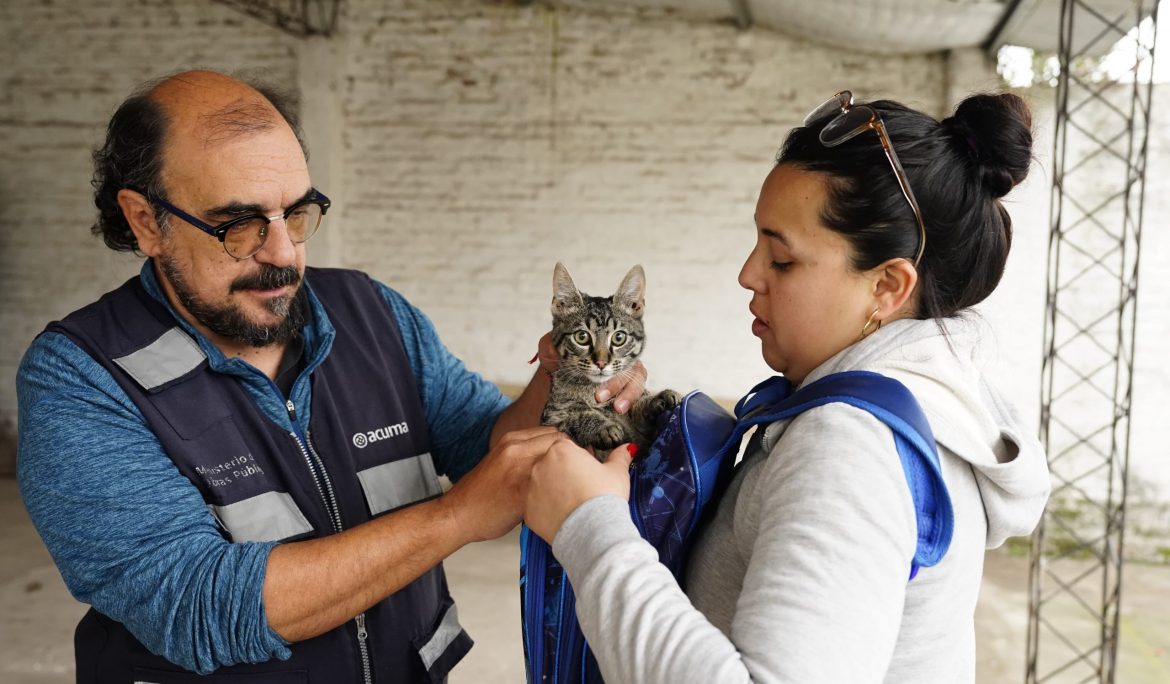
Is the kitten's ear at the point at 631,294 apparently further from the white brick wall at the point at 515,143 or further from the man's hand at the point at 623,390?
the white brick wall at the point at 515,143

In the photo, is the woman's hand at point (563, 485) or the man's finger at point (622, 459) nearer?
the woman's hand at point (563, 485)

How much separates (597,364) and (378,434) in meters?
0.51

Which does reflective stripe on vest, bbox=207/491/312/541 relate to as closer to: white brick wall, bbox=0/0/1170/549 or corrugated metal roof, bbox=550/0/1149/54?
corrugated metal roof, bbox=550/0/1149/54

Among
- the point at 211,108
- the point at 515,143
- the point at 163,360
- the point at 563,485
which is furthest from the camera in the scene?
the point at 515,143

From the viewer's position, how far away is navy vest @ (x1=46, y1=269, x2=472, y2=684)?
1.59 metres

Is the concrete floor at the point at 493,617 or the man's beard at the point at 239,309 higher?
the man's beard at the point at 239,309

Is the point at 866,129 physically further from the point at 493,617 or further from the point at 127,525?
the point at 493,617

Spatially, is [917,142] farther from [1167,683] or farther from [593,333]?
[1167,683]

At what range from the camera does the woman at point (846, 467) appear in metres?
0.98

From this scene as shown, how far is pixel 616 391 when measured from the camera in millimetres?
1875

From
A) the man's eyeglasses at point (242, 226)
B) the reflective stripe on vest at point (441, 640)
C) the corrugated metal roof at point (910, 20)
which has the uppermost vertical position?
the corrugated metal roof at point (910, 20)

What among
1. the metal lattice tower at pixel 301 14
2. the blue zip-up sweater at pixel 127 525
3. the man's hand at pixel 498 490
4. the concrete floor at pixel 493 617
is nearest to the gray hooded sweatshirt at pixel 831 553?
the man's hand at pixel 498 490

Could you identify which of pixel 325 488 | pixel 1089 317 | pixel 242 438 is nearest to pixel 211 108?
pixel 242 438

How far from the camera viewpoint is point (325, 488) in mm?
1759
